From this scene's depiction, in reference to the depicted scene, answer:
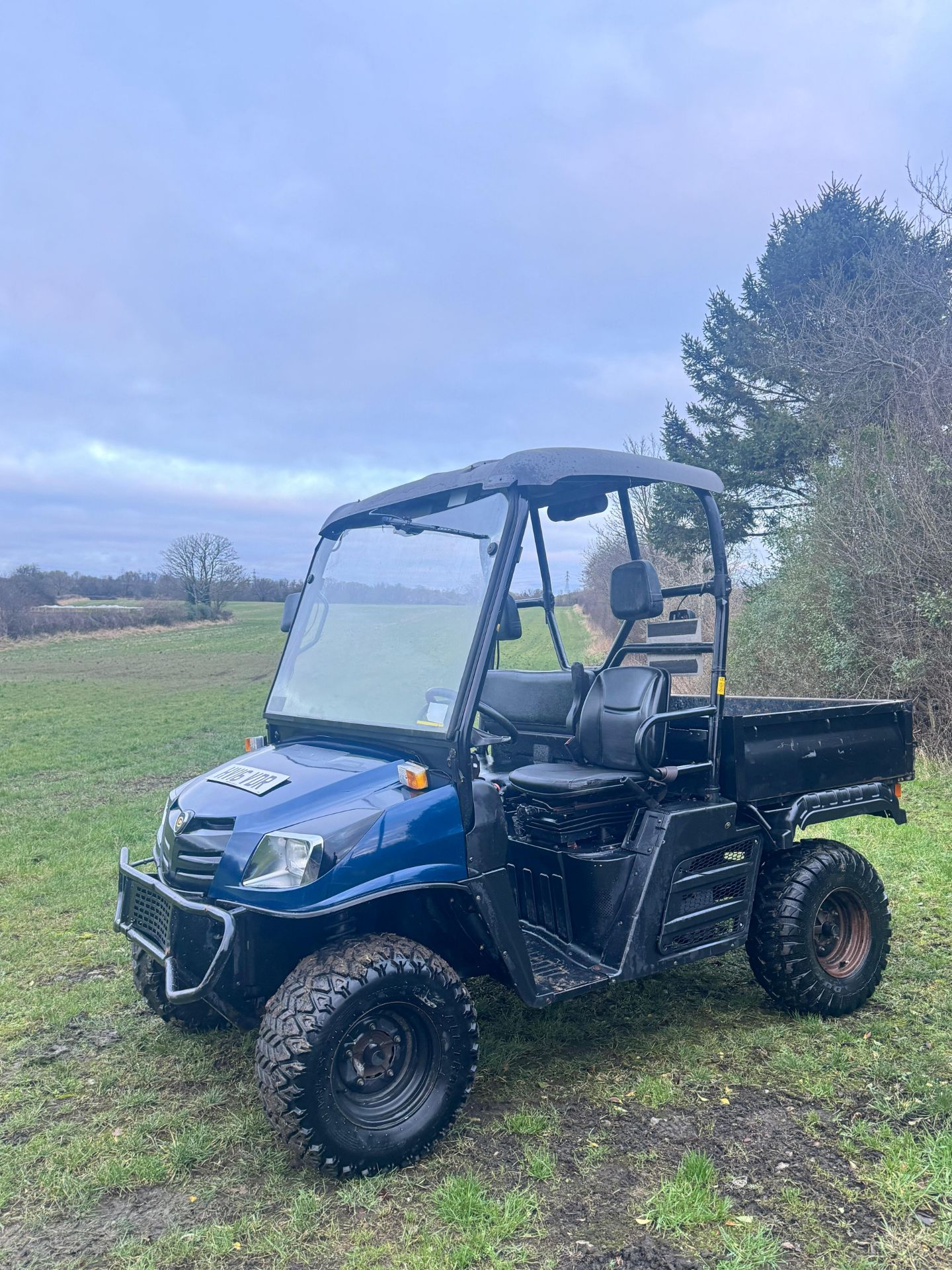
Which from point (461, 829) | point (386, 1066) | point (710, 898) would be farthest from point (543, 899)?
point (386, 1066)

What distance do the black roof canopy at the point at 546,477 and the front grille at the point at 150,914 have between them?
181cm

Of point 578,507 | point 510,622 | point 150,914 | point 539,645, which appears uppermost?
point 578,507

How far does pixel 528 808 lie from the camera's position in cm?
392

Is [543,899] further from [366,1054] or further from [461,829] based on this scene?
[366,1054]

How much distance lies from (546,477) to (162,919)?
221 centimetres

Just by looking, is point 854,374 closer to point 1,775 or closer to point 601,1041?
point 601,1041

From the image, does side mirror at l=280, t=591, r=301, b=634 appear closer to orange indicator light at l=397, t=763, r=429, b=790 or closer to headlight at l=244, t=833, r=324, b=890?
orange indicator light at l=397, t=763, r=429, b=790

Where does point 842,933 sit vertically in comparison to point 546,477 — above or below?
below

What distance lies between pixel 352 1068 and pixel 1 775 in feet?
33.2

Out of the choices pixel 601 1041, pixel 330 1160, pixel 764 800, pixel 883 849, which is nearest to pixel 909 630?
pixel 883 849

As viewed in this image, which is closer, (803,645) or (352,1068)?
(352,1068)

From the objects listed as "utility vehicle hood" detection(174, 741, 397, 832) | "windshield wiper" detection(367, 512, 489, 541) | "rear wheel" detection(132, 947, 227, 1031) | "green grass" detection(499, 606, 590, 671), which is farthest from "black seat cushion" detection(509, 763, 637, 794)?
"rear wheel" detection(132, 947, 227, 1031)

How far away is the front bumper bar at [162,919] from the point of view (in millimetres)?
2922

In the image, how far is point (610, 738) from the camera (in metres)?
4.17
